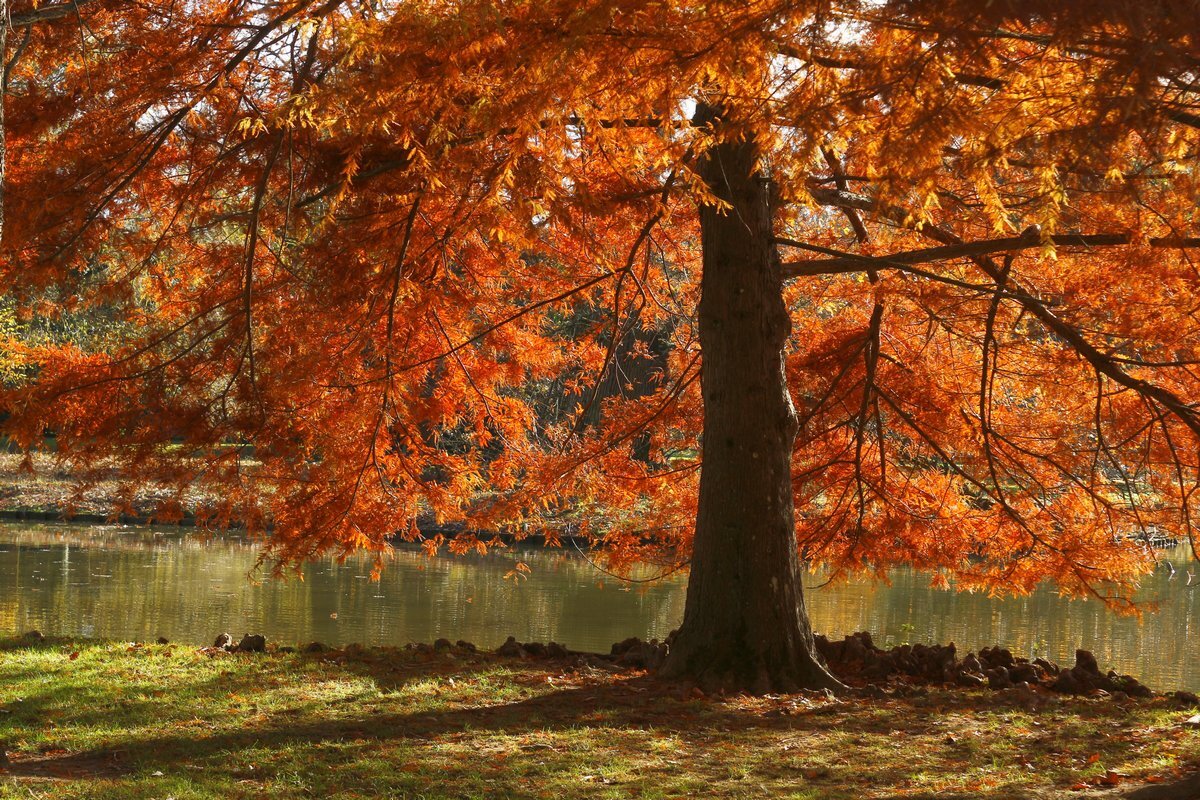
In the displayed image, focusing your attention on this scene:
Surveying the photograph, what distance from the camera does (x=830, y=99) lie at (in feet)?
14.1

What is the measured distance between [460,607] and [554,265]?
600 centimetres

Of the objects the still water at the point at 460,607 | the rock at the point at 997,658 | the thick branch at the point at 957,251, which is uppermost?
the thick branch at the point at 957,251

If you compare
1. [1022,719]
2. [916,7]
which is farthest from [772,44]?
[1022,719]

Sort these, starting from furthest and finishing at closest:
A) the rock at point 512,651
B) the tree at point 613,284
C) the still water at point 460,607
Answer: the still water at point 460,607 < the rock at point 512,651 < the tree at point 613,284

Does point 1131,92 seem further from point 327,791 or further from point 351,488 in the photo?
point 351,488

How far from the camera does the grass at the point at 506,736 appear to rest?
4586mm

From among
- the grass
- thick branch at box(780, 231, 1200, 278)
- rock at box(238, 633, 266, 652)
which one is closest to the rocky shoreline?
rock at box(238, 633, 266, 652)

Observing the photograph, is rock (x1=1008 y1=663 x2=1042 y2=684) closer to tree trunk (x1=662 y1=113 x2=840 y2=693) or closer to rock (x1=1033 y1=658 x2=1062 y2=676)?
rock (x1=1033 y1=658 x2=1062 y2=676)

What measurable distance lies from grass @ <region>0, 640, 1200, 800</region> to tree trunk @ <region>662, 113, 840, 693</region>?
36 cm

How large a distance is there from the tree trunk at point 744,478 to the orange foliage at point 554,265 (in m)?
0.48

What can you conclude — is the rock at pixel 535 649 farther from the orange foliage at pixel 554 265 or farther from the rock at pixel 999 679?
the rock at pixel 999 679

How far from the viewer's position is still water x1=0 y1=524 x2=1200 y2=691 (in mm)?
11359

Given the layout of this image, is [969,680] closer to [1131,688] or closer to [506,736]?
[1131,688]

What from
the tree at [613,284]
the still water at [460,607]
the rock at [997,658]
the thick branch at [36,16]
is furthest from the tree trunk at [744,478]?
the thick branch at [36,16]
